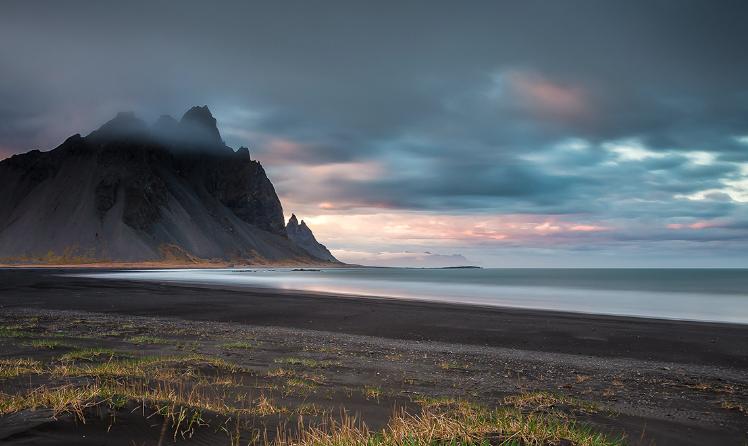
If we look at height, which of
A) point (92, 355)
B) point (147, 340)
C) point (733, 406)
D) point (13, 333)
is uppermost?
point (733, 406)

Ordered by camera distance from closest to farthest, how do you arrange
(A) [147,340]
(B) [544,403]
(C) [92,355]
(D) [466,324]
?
(B) [544,403] → (C) [92,355] → (A) [147,340] → (D) [466,324]

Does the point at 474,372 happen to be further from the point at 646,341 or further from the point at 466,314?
the point at 466,314

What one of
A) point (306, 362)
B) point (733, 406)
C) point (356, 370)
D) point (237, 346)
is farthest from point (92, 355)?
point (733, 406)

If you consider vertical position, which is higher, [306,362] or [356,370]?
[356,370]

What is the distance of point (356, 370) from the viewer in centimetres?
1577

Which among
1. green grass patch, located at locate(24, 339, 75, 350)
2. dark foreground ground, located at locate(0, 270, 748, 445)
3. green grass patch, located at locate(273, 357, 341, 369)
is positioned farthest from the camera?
green grass patch, located at locate(24, 339, 75, 350)

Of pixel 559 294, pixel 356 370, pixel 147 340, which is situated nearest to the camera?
pixel 356 370

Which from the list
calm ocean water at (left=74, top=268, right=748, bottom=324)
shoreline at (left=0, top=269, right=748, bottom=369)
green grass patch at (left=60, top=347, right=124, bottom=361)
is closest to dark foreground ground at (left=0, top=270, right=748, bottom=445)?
green grass patch at (left=60, top=347, right=124, bottom=361)

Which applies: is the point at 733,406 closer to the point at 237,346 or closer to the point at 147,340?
the point at 237,346

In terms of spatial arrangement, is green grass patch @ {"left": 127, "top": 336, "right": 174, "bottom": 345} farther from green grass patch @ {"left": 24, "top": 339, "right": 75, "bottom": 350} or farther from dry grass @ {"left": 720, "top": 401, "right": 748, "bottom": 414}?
dry grass @ {"left": 720, "top": 401, "right": 748, "bottom": 414}

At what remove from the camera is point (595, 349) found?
2333cm

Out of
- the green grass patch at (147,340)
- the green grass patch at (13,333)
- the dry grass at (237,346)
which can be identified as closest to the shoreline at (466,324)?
the dry grass at (237,346)

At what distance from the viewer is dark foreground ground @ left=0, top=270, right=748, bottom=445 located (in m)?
8.55

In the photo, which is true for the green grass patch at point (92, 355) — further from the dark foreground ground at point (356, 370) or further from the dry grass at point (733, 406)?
the dry grass at point (733, 406)
